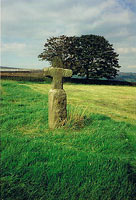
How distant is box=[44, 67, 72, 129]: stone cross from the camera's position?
4.53 metres

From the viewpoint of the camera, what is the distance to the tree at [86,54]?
3916 cm

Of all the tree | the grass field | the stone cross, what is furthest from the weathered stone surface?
the tree

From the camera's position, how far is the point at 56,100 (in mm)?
4547

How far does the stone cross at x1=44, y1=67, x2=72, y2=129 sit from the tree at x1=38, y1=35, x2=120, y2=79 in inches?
1360

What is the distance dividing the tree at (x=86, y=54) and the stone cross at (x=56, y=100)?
34.5 meters

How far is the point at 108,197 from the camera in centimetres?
226

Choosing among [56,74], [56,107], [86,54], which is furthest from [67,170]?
[86,54]

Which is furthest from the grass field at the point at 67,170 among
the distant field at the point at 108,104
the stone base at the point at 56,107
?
the distant field at the point at 108,104

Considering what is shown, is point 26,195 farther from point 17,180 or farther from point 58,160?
point 58,160

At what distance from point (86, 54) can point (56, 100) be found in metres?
36.8

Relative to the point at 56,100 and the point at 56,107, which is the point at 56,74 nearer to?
the point at 56,100

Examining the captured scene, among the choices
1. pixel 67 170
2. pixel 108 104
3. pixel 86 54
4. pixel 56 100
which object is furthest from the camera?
pixel 86 54

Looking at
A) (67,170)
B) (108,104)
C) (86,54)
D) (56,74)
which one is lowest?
(108,104)

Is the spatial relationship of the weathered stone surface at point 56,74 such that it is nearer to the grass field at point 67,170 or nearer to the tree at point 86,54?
the grass field at point 67,170
